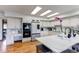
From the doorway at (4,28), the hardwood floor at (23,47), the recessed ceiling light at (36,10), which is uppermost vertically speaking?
the recessed ceiling light at (36,10)

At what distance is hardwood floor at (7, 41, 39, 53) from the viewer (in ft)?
3.64

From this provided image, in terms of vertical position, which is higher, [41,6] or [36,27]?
[41,6]

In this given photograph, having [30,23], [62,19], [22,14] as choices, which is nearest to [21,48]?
[30,23]

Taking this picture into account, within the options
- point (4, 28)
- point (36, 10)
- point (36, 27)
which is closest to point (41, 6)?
point (36, 10)

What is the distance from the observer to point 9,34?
111 centimetres

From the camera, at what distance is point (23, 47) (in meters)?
1.17

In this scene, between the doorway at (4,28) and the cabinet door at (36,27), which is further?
the cabinet door at (36,27)

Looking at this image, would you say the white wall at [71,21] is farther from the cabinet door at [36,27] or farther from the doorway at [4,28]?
the doorway at [4,28]

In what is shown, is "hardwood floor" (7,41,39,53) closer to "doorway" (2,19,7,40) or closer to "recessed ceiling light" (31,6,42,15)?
"doorway" (2,19,7,40)

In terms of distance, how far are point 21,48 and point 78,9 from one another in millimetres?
1103

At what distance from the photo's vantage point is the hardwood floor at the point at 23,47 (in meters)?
1.11

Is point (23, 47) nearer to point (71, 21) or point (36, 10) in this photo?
point (36, 10)

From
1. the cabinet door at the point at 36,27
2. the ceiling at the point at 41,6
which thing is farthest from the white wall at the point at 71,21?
the cabinet door at the point at 36,27

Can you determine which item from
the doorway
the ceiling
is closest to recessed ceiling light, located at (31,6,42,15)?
the ceiling
